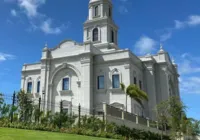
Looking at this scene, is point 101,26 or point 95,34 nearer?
point 101,26

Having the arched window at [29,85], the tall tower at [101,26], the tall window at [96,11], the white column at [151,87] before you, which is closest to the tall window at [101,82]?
the tall tower at [101,26]

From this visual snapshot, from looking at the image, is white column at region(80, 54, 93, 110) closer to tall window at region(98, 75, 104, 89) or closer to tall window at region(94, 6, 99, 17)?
tall window at region(98, 75, 104, 89)

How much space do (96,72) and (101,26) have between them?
9.01 metres

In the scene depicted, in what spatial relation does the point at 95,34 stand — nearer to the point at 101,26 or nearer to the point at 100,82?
the point at 101,26

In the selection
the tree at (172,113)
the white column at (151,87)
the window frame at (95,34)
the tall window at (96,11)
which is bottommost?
the tree at (172,113)

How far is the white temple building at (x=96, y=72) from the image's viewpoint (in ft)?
108

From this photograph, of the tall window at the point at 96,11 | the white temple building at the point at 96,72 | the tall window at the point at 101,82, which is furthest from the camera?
the tall window at the point at 96,11

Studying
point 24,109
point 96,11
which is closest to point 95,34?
point 96,11

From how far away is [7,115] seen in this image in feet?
61.7

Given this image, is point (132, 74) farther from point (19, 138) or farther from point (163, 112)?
point (19, 138)

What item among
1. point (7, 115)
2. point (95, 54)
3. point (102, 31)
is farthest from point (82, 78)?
point (7, 115)

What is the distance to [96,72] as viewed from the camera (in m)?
34.3

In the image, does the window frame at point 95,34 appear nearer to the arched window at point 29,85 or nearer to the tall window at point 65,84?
the tall window at point 65,84

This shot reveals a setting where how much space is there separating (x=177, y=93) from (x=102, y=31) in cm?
1546
